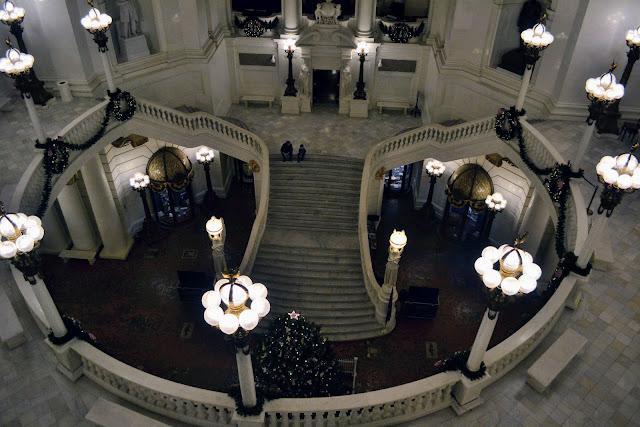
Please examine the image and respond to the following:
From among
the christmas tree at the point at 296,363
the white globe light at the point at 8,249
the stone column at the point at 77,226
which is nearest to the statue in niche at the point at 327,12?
the stone column at the point at 77,226

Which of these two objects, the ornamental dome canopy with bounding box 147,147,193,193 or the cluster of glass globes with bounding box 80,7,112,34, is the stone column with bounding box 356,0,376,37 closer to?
the ornamental dome canopy with bounding box 147,147,193,193

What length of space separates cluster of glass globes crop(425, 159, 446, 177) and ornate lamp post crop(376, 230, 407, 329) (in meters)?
5.07

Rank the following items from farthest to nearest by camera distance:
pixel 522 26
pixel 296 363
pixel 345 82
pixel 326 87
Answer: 1. pixel 326 87
2. pixel 345 82
3. pixel 522 26
4. pixel 296 363

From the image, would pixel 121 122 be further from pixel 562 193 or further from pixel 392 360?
pixel 562 193

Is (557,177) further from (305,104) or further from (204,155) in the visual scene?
(204,155)

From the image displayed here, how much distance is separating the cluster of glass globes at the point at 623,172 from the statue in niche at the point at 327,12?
1404 centimetres

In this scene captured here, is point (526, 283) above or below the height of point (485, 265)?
below

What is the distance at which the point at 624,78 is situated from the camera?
47.8 feet

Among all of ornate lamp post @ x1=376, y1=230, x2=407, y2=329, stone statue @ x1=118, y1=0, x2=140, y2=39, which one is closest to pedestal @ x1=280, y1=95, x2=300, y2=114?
stone statue @ x1=118, y1=0, x2=140, y2=39

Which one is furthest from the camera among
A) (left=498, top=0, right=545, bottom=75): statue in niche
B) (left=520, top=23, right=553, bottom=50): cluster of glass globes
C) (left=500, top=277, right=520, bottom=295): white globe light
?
(left=498, top=0, right=545, bottom=75): statue in niche

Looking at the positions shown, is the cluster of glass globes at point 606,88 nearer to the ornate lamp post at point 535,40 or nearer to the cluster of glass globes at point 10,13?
the ornate lamp post at point 535,40

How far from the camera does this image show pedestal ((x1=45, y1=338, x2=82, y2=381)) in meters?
9.44

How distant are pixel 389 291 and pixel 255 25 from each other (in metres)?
12.2

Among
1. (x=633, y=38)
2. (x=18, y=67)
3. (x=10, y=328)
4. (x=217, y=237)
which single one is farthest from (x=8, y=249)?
(x=633, y=38)
